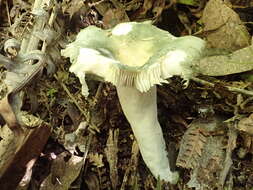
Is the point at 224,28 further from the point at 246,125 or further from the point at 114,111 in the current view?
the point at 114,111

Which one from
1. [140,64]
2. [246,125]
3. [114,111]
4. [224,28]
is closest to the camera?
[140,64]

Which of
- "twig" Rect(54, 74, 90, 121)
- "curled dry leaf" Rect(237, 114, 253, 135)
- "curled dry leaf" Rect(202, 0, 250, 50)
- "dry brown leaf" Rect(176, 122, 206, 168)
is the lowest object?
"dry brown leaf" Rect(176, 122, 206, 168)

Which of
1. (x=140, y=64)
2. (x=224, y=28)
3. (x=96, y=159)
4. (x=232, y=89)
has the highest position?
(x=140, y=64)

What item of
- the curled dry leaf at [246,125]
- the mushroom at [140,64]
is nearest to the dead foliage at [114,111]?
the curled dry leaf at [246,125]

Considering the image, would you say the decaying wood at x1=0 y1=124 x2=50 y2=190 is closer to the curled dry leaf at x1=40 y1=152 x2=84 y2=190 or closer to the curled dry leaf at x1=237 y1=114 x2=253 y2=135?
the curled dry leaf at x1=40 y1=152 x2=84 y2=190

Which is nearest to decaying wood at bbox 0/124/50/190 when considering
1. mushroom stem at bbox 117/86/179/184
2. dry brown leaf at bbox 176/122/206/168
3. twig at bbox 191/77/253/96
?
mushroom stem at bbox 117/86/179/184

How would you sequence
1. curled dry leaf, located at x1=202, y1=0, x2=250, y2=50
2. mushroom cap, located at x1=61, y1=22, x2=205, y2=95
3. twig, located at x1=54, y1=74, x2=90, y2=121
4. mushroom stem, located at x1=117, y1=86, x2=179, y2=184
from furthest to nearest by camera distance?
1. twig, located at x1=54, y1=74, x2=90, y2=121
2. curled dry leaf, located at x1=202, y1=0, x2=250, y2=50
3. mushroom stem, located at x1=117, y1=86, x2=179, y2=184
4. mushroom cap, located at x1=61, y1=22, x2=205, y2=95

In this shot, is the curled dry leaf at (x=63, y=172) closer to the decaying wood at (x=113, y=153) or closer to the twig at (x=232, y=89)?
the decaying wood at (x=113, y=153)

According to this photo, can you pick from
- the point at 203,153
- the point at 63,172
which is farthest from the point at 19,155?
the point at 203,153
